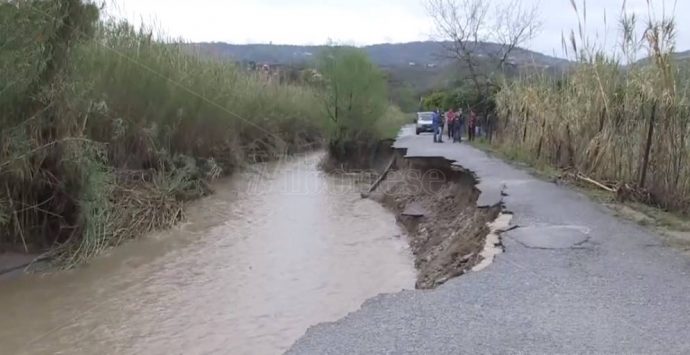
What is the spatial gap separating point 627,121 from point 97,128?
10124 millimetres

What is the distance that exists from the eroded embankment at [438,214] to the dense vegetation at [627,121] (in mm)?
2318

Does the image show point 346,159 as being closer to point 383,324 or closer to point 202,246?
point 202,246

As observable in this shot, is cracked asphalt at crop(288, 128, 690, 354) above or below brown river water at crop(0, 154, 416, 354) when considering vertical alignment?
above

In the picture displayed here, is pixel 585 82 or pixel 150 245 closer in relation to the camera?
pixel 150 245

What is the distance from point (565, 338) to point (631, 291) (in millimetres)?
1486

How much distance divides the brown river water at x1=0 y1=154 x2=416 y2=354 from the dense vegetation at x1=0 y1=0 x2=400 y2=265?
0.82 metres

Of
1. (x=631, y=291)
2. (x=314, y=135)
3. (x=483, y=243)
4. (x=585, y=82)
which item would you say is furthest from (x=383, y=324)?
(x=314, y=135)

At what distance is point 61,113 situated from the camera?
9359 mm

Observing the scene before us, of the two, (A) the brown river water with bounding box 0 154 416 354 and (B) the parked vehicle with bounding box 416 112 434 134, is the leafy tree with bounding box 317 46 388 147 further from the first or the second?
(B) the parked vehicle with bounding box 416 112 434 134

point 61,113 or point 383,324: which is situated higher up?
point 61,113

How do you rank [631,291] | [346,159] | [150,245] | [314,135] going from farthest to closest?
[314,135], [346,159], [150,245], [631,291]

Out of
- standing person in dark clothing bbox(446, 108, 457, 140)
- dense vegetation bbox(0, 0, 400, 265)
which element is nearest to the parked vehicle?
standing person in dark clothing bbox(446, 108, 457, 140)

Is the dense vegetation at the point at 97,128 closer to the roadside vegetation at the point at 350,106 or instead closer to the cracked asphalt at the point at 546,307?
the roadside vegetation at the point at 350,106

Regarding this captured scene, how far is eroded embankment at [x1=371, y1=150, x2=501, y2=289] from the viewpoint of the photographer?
27.1ft
